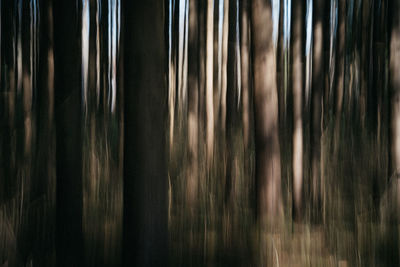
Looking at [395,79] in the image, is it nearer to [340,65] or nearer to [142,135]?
[340,65]

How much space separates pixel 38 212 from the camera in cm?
202

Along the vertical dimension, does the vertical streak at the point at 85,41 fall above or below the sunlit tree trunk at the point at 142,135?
above

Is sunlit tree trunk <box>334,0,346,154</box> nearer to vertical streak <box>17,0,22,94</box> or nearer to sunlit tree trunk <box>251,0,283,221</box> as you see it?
sunlit tree trunk <box>251,0,283,221</box>

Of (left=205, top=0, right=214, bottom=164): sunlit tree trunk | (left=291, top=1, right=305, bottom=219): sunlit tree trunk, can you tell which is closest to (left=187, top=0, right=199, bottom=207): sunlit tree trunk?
(left=205, top=0, right=214, bottom=164): sunlit tree trunk

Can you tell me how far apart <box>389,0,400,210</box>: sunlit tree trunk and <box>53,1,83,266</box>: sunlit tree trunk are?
77.8 inches

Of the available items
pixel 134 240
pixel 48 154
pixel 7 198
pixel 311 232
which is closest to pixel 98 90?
pixel 48 154

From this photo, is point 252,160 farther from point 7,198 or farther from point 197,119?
point 7,198

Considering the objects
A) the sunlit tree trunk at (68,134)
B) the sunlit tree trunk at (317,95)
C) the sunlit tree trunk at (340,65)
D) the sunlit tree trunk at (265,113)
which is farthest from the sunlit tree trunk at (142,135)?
the sunlit tree trunk at (340,65)

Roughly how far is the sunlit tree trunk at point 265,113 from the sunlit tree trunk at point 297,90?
2.91 feet

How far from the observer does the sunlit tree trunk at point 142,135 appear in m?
1.36

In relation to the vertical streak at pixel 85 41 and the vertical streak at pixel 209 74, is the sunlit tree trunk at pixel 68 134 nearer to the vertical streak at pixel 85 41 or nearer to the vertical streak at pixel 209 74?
the vertical streak at pixel 85 41

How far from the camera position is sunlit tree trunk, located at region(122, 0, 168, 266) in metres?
1.36

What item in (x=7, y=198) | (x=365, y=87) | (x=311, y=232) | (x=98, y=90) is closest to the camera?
(x=7, y=198)

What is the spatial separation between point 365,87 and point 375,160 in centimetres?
59
